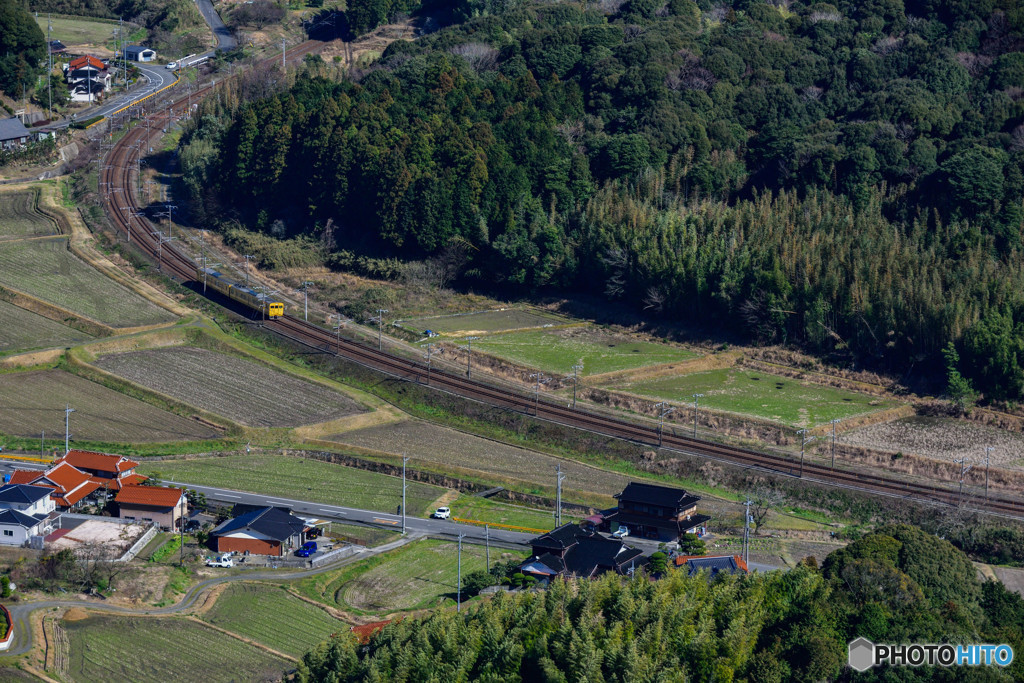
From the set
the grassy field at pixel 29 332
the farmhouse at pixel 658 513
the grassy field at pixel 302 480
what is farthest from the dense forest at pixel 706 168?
the grassy field at pixel 302 480

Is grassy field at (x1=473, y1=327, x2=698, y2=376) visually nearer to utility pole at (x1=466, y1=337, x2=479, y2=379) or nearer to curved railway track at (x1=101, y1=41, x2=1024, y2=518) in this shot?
utility pole at (x1=466, y1=337, x2=479, y2=379)

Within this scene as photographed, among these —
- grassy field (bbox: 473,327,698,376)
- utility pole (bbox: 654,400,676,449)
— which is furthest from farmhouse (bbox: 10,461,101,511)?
utility pole (bbox: 654,400,676,449)

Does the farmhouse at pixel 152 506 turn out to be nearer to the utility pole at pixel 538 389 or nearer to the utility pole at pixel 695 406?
the utility pole at pixel 538 389

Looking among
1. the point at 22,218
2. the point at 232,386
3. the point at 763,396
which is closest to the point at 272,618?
the point at 232,386

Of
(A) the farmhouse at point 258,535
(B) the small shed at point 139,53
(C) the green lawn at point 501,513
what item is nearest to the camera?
(A) the farmhouse at point 258,535

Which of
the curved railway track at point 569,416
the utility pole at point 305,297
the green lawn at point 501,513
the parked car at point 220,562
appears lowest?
the green lawn at point 501,513

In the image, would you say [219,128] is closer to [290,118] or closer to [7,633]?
[290,118]
